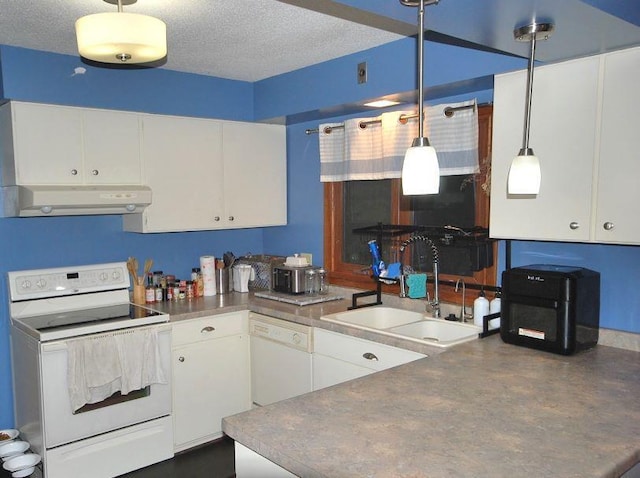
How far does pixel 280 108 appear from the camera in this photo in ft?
12.1

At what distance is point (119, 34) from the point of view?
1.91 meters

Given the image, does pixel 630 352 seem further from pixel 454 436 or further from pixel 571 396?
pixel 454 436

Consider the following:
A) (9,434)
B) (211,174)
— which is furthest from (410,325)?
(9,434)

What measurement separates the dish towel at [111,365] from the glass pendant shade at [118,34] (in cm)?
153

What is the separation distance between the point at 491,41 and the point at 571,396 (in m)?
1.28

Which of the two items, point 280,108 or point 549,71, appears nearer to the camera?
point 549,71

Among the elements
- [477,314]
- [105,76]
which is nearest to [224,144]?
[105,76]

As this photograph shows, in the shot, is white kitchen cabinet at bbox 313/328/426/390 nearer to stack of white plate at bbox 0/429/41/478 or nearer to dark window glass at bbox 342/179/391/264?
dark window glass at bbox 342/179/391/264

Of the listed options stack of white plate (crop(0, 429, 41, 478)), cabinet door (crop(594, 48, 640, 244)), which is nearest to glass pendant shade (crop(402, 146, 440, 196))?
cabinet door (crop(594, 48, 640, 244))

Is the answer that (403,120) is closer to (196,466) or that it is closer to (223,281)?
(223,281)

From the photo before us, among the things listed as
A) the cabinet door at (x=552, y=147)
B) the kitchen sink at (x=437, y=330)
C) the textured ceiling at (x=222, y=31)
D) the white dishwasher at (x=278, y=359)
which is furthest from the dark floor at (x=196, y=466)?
the textured ceiling at (x=222, y=31)

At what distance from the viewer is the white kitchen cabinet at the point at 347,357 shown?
8.59 feet

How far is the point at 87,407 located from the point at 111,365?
0.82 feet

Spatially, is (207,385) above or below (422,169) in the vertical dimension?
below
